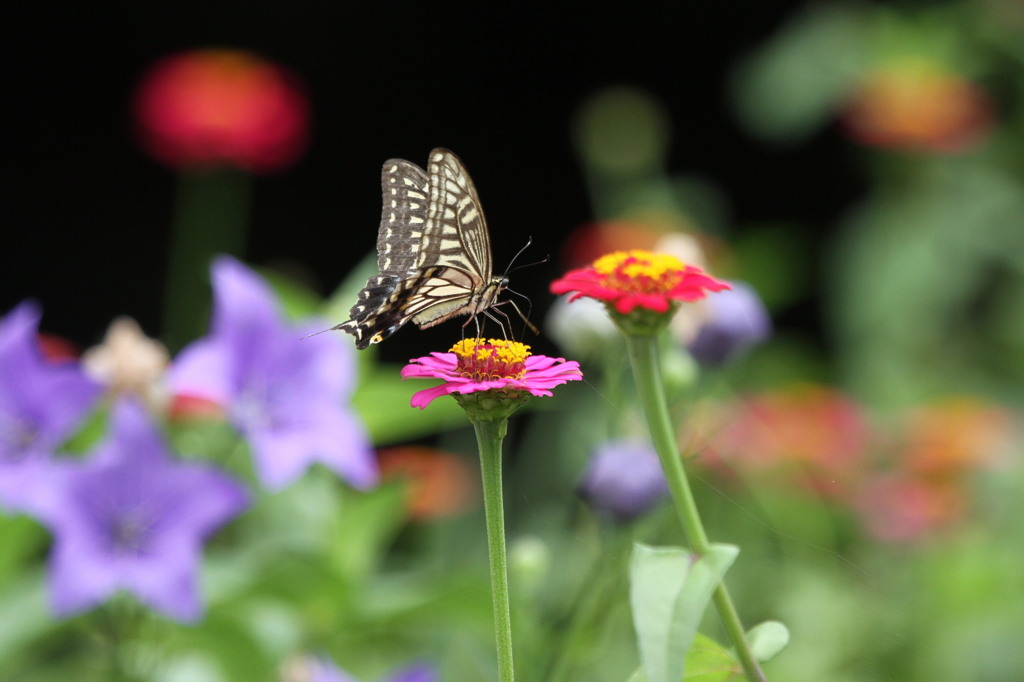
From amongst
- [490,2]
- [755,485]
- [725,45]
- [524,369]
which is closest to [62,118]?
[490,2]

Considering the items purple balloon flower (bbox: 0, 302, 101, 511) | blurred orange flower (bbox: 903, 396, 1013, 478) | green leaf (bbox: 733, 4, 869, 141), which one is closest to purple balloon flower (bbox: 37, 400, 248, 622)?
purple balloon flower (bbox: 0, 302, 101, 511)

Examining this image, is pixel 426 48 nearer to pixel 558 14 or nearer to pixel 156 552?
pixel 558 14

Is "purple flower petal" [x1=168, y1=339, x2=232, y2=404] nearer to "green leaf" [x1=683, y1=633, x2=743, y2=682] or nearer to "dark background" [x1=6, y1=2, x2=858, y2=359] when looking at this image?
"green leaf" [x1=683, y1=633, x2=743, y2=682]

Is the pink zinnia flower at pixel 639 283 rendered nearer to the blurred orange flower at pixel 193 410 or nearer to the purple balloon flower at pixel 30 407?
the purple balloon flower at pixel 30 407

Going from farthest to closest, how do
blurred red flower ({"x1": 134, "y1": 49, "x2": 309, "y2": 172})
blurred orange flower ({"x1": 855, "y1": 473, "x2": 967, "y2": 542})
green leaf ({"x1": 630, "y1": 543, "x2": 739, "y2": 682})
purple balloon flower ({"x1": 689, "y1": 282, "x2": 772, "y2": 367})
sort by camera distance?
blurred red flower ({"x1": 134, "y1": 49, "x2": 309, "y2": 172}) < blurred orange flower ({"x1": 855, "y1": 473, "x2": 967, "y2": 542}) < purple balloon flower ({"x1": 689, "y1": 282, "x2": 772, "y2": 367}) < green leaf ({"x1": 630, "y1": 543, "x2": 739, "y2": 682})

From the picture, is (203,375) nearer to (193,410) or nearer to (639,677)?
(193,410)
